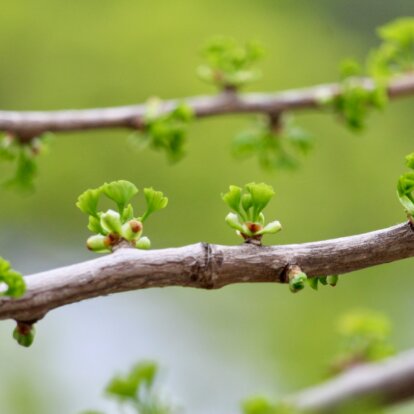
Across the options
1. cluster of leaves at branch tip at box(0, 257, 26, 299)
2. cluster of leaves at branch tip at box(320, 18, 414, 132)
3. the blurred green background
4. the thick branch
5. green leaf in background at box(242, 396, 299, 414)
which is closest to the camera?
cluster of leaves at branch tip at box(0, 257, 26, 299)

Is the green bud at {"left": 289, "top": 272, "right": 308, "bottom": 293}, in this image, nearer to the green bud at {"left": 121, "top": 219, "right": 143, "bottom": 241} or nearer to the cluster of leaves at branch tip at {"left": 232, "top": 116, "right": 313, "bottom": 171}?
the green bud at {"left": 121, "top": 219, "right": 143, "bottom": 241}

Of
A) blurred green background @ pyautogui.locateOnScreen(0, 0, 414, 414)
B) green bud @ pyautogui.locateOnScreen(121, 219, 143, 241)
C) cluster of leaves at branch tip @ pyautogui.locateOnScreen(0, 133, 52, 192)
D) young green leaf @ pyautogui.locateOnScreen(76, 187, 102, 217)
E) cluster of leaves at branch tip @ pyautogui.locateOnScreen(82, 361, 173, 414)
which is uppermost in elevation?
blurred green background @ pyautogui.locateOnScreen(0, 0, 414, 414)

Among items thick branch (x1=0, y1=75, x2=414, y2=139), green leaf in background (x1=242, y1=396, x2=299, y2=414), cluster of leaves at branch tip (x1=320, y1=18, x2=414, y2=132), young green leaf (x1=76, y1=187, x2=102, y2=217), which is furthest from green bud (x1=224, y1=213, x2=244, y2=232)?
cluster of leaves at branch tip (x1=320, y1=18, x2=414, y2=132)

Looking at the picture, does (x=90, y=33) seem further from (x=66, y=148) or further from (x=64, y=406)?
(x=64, y=406)

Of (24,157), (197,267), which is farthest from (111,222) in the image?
(24,157)

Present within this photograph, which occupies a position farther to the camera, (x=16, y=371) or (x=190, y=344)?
(x=190, y=344)

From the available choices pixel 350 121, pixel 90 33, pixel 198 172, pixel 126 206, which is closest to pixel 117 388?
pixel 126 206

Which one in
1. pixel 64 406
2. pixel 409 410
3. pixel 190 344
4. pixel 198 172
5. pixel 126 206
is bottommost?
pixel 126 206
